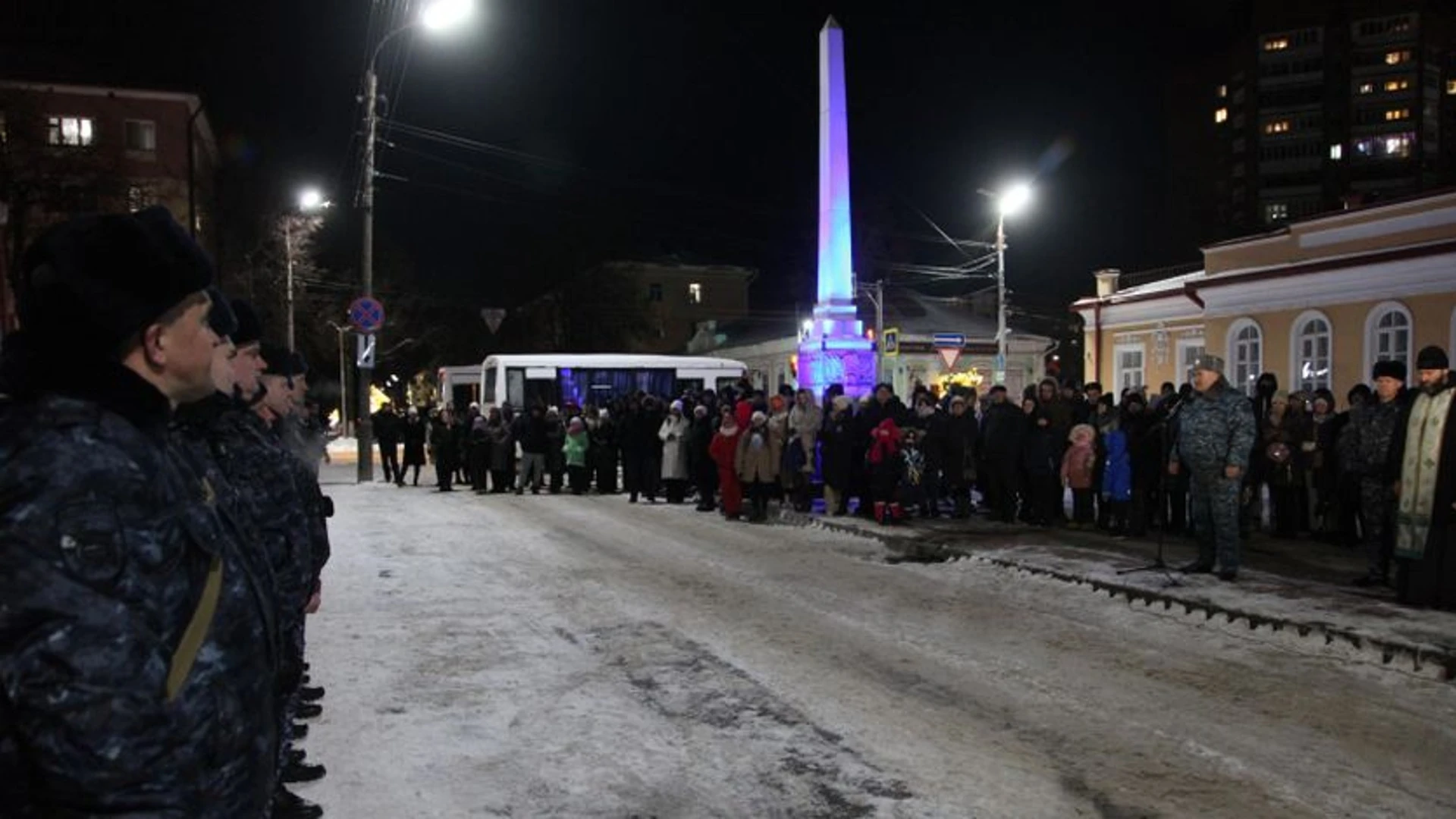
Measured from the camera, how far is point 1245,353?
24.9 meters

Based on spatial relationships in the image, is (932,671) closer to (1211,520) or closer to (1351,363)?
(1211,520)

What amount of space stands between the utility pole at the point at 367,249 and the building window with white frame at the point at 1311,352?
19.6 m

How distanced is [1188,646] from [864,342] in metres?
14.4

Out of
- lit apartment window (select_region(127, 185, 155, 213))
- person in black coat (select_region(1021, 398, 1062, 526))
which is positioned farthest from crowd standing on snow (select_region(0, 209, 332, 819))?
lit apartment window (select_region(127, 185, 155, 213))

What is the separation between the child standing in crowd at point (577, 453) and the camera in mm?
19984

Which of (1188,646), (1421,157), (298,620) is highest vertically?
(1421,157)

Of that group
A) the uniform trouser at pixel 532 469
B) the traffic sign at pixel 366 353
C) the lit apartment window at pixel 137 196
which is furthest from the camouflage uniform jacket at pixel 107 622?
the lit apartment window at pixel 137 196

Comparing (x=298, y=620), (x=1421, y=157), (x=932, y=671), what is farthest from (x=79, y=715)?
(x=1421, y=157)

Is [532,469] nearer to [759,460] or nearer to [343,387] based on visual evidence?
[759,460]

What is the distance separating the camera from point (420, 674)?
6.58m

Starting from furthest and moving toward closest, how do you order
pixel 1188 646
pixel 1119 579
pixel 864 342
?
pixel 864 342
pixel 1119 579
pixel 1188 646

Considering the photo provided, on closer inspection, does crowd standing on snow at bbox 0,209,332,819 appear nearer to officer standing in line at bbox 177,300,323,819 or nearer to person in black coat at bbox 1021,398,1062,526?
officer standing in line at bbox 177,300,323,819

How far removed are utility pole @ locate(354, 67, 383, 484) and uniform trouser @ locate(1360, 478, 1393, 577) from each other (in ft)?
59.8

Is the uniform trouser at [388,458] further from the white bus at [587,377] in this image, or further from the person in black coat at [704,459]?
the person in black coat at [704,459]
